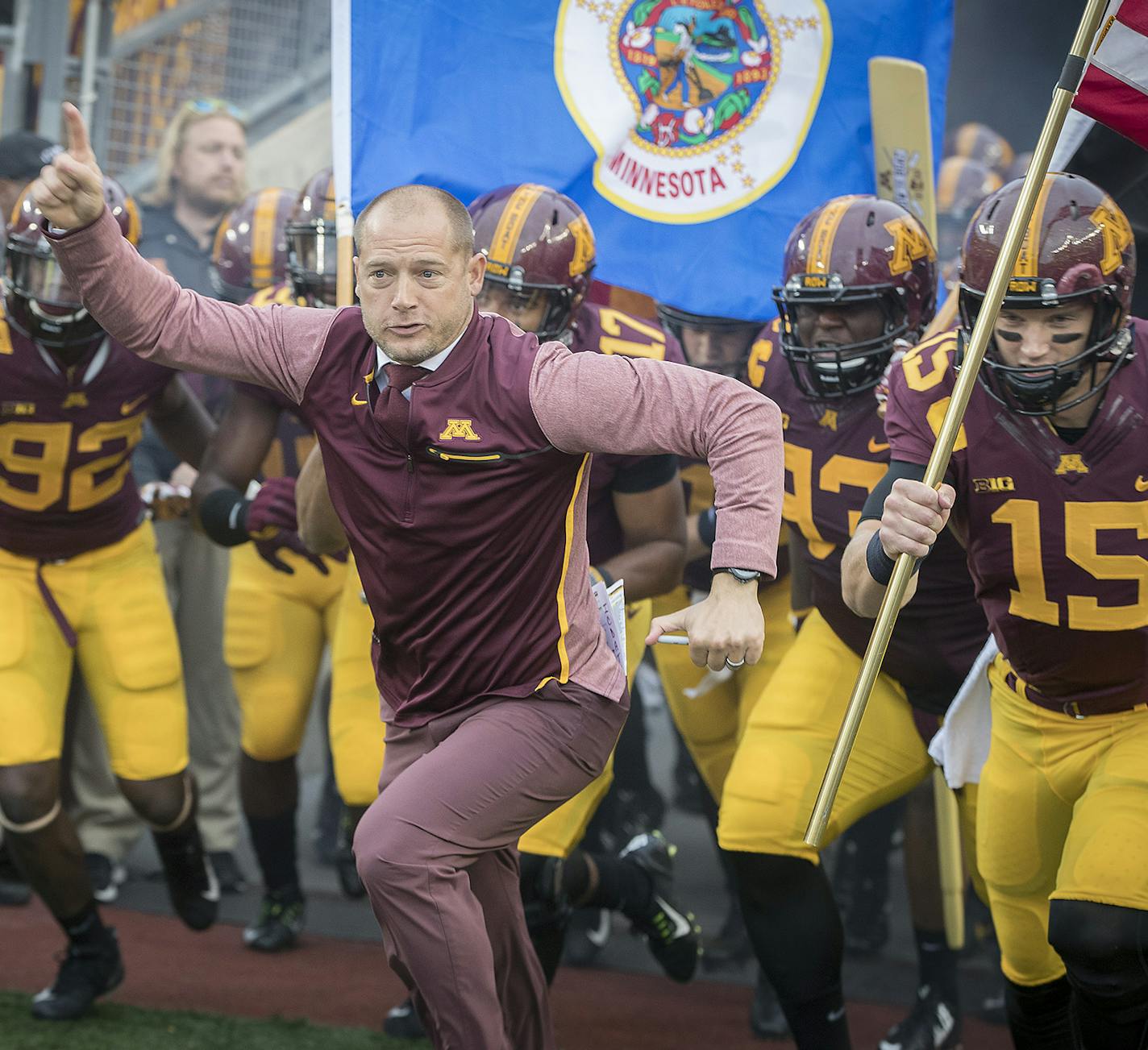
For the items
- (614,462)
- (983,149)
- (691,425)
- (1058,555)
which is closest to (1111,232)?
(1058,555)

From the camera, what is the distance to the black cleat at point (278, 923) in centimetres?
581

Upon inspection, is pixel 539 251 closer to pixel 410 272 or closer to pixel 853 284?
pixel 853 284

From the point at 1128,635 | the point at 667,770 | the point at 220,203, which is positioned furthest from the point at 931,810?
the point at 220,203

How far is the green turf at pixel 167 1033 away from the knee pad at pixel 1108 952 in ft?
6.77

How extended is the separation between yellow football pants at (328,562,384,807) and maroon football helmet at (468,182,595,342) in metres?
1.05

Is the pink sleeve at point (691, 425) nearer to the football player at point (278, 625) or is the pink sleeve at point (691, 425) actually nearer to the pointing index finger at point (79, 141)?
the pointing index finger at point (79, 141)

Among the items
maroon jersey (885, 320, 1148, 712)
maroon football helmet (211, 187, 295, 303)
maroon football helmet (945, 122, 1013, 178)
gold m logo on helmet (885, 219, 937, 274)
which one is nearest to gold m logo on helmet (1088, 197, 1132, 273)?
maroon jersey (885, 320, 1148, 712)

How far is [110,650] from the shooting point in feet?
17.4

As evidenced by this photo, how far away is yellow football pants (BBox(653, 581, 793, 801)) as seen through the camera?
18.6ft

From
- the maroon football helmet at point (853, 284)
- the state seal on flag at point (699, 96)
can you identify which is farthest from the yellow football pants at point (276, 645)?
the maroon football helmet at point (853, 284)

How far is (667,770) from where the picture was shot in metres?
9.21

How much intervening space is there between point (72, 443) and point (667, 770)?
4.74 metres

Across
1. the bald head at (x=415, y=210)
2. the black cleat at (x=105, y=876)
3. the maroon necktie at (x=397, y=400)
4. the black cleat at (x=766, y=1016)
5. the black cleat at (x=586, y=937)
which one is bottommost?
the black cleat at (x=105, y=876)

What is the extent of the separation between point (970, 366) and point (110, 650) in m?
2.94
